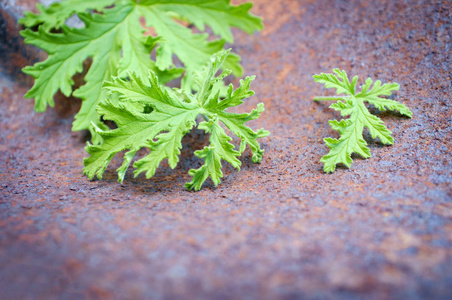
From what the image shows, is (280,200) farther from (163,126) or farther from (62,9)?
(62,9)

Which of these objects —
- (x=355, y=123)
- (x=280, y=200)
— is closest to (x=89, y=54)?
(x=280, y=200)

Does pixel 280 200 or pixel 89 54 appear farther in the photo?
pixel 89 54

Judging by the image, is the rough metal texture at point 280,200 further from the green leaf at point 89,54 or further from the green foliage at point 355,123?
the green leaf at point 89,54

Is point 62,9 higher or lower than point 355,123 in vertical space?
higher

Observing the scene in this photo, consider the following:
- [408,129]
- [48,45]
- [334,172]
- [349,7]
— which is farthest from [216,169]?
[349,7]

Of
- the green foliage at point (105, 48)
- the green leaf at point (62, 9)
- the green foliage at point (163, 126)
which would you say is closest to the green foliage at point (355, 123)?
the green foliage at point (163, 126)
